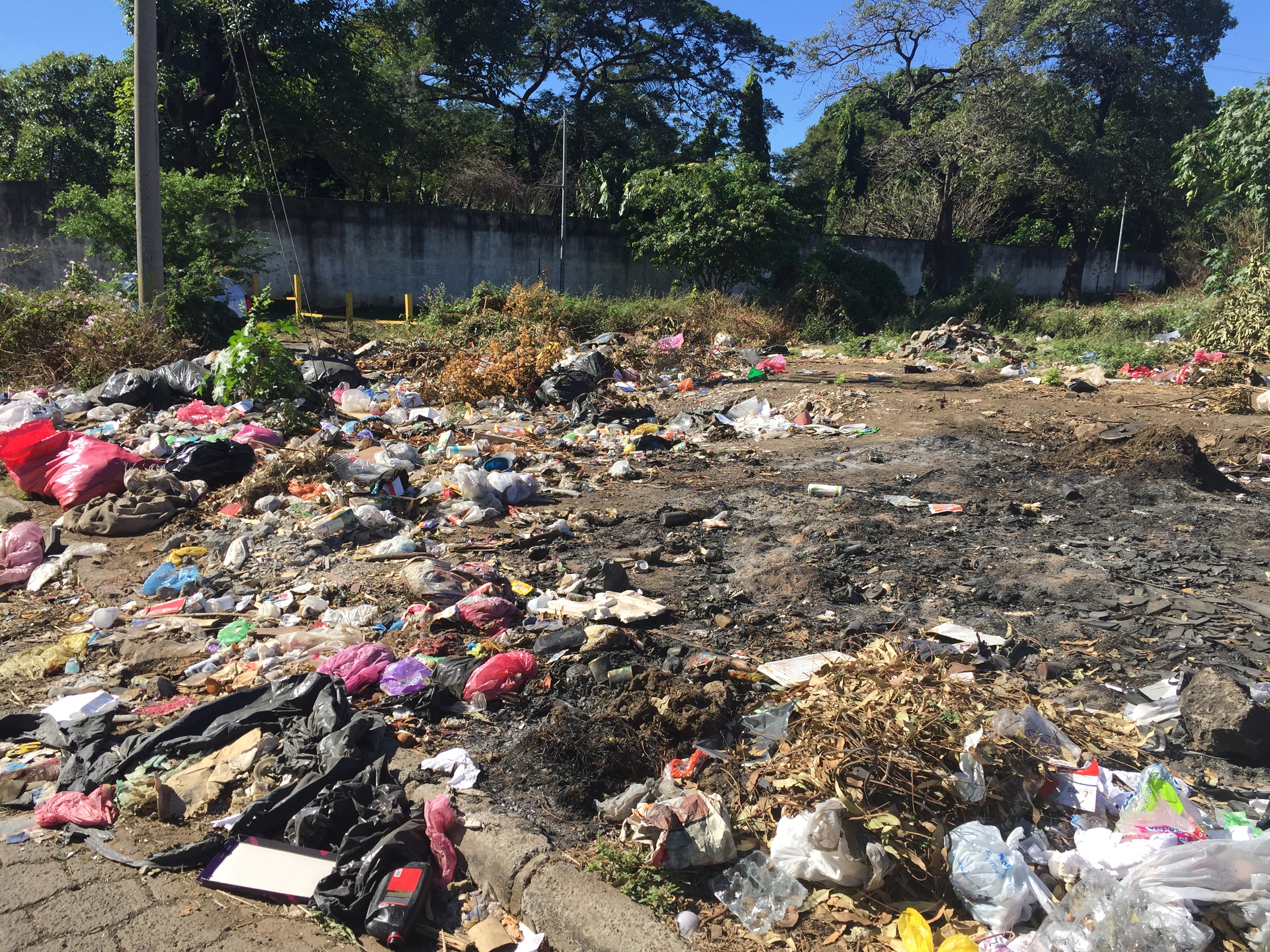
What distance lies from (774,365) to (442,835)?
8839 millimetres

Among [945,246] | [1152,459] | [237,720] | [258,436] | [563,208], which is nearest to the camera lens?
[237,720]

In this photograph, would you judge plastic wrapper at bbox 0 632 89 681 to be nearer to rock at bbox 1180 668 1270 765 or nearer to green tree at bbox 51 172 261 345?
rock at bbox 1180 668 1270 765

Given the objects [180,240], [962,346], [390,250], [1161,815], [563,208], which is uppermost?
[563,208]

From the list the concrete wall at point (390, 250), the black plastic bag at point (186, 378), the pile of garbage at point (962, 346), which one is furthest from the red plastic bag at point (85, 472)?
the pile of garbage at point (962, 346)

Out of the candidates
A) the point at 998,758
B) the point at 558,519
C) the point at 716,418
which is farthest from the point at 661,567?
Answer: the point at 716,418

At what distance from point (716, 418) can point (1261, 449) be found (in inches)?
174

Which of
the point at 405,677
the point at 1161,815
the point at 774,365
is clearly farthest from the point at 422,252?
the point at 1161,815

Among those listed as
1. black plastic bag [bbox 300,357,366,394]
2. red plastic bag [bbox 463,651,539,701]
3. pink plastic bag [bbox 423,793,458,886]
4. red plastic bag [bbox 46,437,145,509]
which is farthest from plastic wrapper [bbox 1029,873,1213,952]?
black plastic bag [bbox 300,357,366,394]

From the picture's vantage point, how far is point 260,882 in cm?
237

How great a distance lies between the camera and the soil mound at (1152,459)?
5.70 meters

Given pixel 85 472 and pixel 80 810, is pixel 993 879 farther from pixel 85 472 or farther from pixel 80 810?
pixel 85 472

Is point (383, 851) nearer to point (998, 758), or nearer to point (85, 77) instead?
point (998, 758)

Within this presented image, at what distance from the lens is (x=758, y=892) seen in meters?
2.21

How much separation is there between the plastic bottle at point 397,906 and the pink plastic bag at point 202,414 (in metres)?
5.84
